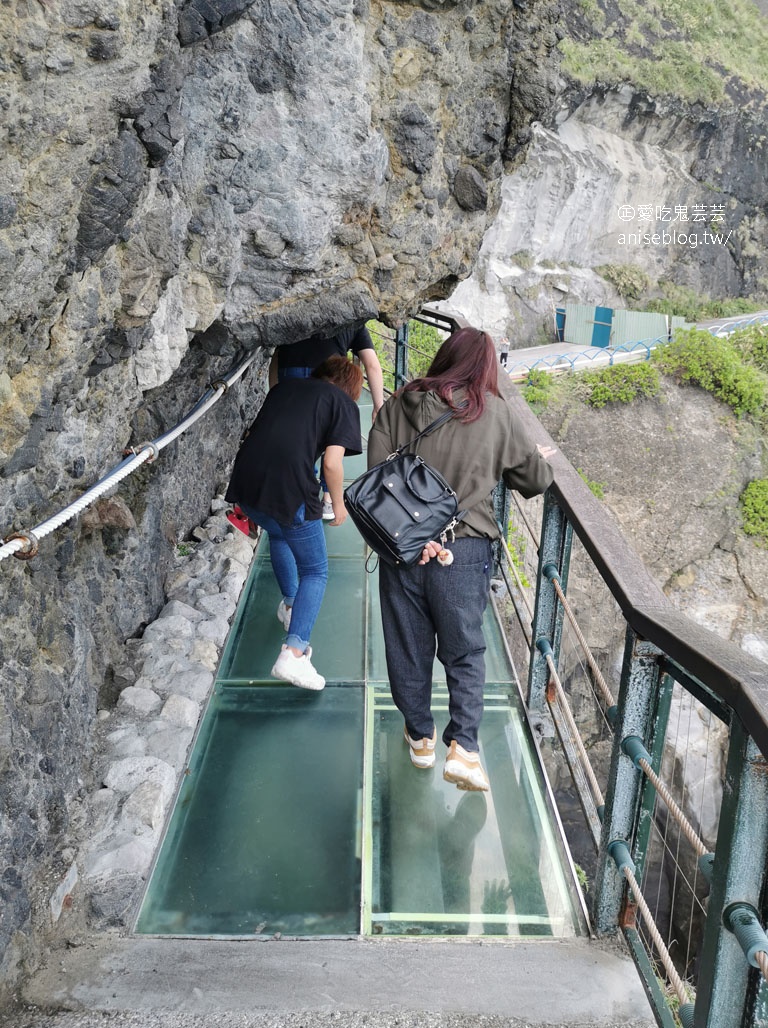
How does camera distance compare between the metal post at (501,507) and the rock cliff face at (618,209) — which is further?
the rock cliff face at (618,209)

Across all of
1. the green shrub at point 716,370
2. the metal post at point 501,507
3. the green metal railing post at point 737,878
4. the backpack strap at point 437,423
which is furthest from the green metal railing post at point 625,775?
the green shrub at point 716,370

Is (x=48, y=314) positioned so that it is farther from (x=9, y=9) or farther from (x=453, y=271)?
(x=453, y=271)

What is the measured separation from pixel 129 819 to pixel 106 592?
3.40 feet

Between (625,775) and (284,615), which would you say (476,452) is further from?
(284,615)

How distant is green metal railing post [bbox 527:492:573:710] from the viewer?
2760 millimetres

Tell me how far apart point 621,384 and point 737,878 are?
14235 millimetres

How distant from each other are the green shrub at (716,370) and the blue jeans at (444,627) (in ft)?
45.9

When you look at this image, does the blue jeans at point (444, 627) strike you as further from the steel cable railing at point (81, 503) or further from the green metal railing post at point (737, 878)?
the green metal railing post at point (737, 878)

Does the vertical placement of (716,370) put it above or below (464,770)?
below

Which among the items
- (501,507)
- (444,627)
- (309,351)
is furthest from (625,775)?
(309,351)

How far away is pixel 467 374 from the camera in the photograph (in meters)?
2.44

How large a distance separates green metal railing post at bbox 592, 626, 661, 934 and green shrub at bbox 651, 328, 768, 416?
14.4m

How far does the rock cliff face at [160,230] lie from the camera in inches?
73.0

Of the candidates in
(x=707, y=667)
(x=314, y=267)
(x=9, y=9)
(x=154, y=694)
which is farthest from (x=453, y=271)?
(x=707, y=667)
